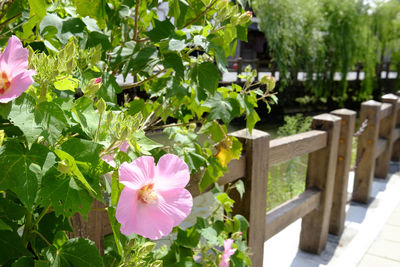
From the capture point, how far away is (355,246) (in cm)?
254

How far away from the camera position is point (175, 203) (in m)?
0.59

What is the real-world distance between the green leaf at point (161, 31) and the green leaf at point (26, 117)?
0.38 meters

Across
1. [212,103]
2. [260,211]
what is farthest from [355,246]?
[212,103]

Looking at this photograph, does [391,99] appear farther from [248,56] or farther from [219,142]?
[248,56]

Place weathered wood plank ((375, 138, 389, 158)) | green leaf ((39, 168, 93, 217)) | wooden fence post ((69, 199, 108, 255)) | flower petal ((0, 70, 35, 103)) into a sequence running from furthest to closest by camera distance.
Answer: weathered wood plank ((375, 138, 389, 158))
wooden fence post ((69, 199, 108, 255))
green leaf ((39, 168, 93, 217))
flower petal ((0, 70, 35, 103))

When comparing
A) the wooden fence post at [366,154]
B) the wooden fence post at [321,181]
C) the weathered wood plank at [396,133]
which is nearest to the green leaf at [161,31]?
the wooden fence post at [321,181]

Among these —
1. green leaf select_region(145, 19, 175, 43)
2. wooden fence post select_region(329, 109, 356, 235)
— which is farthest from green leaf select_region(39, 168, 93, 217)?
wooden fence post select_region(329, 109, 356, 235)

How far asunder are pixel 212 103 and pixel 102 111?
0.47 m

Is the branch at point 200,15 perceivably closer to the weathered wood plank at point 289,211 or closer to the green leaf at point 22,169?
the green leaf at point 22,169

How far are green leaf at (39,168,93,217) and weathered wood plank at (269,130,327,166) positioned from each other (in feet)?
4.04

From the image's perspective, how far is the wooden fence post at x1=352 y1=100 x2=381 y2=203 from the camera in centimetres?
332

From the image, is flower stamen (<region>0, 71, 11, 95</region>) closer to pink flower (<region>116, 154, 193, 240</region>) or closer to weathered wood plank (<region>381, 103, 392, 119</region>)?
pink flower (<region>116, 154, 193, 240</region>)

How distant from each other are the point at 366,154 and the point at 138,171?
10.7 feet

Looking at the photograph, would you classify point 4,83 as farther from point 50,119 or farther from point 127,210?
point 127,210
